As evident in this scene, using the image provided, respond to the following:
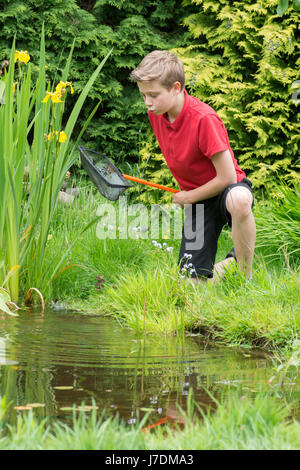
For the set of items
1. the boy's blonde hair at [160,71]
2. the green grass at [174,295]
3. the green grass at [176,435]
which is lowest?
the green grass at [174,295]

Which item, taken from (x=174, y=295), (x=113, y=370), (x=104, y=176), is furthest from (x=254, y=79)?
(x=113, y=370)

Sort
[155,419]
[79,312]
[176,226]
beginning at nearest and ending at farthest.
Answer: [155,419]
[79,312]
[176,226]

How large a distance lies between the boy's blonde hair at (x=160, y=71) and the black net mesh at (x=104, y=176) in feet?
2.28

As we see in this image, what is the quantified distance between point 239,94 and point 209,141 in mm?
4124

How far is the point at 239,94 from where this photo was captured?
24.1 ft

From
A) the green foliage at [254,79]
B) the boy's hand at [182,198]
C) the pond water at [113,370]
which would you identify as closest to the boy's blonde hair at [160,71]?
the boy's hand at [182,198]

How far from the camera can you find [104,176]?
411 centimetres

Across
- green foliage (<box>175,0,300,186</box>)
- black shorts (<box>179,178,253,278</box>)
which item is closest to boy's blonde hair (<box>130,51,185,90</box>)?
black shorts (<box>179,178,253,278</box>)

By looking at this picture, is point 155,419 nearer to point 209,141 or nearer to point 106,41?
point 209,141

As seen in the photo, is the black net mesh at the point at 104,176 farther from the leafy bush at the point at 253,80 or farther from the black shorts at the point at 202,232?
A: the leafy bush at the point at 253,80

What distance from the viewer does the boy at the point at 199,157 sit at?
348 cm

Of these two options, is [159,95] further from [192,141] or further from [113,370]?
[113,370]
